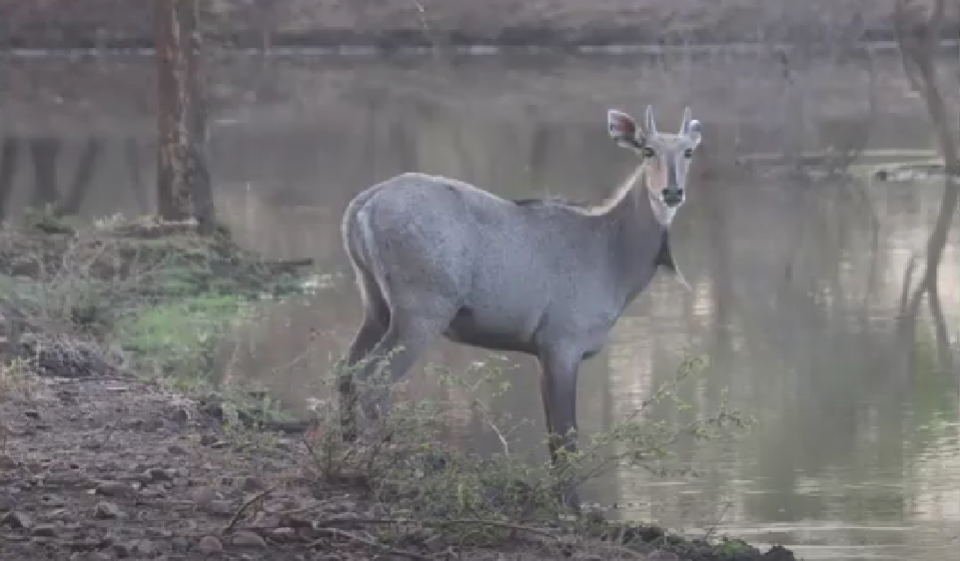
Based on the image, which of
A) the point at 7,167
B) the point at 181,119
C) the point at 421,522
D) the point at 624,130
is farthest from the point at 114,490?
the point at 7,167

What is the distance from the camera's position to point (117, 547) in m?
7.37

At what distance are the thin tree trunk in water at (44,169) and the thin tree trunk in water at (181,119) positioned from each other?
312 cm

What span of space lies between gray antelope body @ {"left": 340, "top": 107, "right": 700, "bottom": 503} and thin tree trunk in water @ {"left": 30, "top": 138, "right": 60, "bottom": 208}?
1279 centimetres

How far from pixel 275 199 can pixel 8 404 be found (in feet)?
51.9

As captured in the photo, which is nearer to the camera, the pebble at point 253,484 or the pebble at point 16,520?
the pebble at point 16,520

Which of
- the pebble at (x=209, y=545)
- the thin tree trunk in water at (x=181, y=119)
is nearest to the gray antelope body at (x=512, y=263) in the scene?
the pebble at (x=209, y=545)

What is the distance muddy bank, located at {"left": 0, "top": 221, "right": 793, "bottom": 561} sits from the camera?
7.61 m

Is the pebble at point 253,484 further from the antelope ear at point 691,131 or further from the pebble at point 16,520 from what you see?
the antelope ear at point 691,131

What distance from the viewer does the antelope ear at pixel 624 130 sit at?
10961 millimetres

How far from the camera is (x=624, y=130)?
11039mm

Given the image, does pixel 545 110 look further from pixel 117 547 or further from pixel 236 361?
pixel 117 547

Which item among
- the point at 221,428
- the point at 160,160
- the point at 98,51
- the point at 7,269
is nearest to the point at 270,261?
the point at 160,160

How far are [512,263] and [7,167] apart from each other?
66.2 feet

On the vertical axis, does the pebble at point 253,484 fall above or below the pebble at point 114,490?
below
